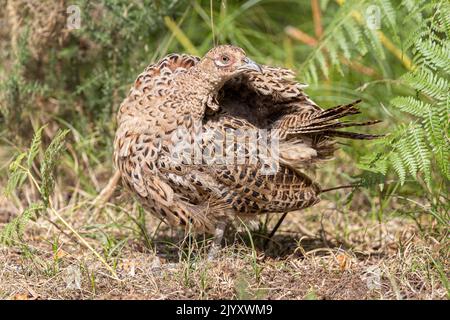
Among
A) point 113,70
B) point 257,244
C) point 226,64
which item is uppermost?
point 226,64

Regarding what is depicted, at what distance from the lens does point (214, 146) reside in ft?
14.9

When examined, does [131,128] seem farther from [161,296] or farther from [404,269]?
[404,269]

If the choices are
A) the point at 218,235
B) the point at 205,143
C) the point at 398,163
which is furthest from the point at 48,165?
the point at 398,163

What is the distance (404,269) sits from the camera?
170 inches

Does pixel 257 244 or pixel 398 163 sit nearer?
pixel 398 163

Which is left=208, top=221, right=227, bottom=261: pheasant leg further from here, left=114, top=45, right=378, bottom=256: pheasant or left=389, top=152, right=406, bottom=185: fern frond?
left=389, top=152, right=406, bottom=185: fern frond

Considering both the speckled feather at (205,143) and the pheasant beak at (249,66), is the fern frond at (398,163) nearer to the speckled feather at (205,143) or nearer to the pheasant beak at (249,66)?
the speckled feather at (205,143)

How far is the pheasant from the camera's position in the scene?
450 cm

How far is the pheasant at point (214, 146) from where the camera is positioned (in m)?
4.50

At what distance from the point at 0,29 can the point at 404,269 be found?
3.52 m

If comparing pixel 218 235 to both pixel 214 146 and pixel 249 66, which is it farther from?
pixel 249 66


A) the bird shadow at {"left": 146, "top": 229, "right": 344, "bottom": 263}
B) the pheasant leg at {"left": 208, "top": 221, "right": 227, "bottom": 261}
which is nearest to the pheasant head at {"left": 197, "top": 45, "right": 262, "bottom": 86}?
Result: the pheasant leg at {"left": 208, "top": 221, "right": 227, "bottom": 261}

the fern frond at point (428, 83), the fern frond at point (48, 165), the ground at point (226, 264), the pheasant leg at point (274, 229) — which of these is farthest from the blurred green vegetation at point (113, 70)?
the fern frond at point (48, 165)

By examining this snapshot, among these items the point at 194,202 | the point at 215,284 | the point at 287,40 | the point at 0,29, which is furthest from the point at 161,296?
the point at 287,40
